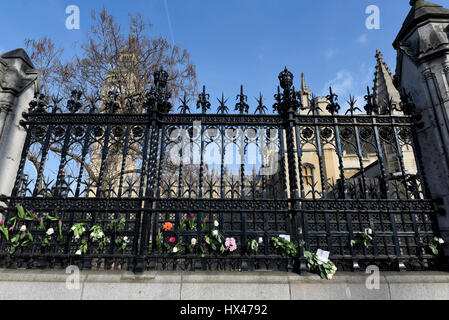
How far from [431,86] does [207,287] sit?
21.6 feet

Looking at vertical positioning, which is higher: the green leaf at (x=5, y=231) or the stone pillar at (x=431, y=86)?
the stone pillar at (x=431, y=86)

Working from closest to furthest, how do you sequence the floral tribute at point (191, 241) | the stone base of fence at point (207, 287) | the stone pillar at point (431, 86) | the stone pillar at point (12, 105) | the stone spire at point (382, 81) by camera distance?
the stone base of fence at point (207, 287) → the floral tribute at point (191, 241) → the stone pillar at point (431, 86) → the stone pillar at point (12, 105) → the stone spire at point (382, 81)

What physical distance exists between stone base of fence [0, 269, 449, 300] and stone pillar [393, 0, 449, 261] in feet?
5.24

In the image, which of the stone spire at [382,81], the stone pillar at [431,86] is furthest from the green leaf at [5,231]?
the stone spire at [382,81]

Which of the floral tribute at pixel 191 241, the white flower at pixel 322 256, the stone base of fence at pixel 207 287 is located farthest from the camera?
the floral tribute at pixel 191 241

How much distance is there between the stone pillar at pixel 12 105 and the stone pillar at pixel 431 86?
9.52 meters

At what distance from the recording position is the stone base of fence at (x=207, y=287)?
13.1 ft

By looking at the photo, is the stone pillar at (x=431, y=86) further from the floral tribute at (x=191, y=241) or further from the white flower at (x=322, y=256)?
the floral tribute at (x=191, y=241)

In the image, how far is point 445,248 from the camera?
470cm

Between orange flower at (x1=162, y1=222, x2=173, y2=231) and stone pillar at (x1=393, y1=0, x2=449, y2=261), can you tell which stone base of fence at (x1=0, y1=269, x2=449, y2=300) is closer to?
orange flower at (x1=162, y1=222, x2=173, y2=231)

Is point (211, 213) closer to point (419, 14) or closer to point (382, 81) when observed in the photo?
point (419, 14)

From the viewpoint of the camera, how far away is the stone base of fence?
13.1ft

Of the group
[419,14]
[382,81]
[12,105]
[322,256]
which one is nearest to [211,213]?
[322,256]

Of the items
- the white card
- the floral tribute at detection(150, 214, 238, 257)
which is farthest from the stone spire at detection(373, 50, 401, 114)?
the floral tribute at detection(150, 214, 238, 257)
